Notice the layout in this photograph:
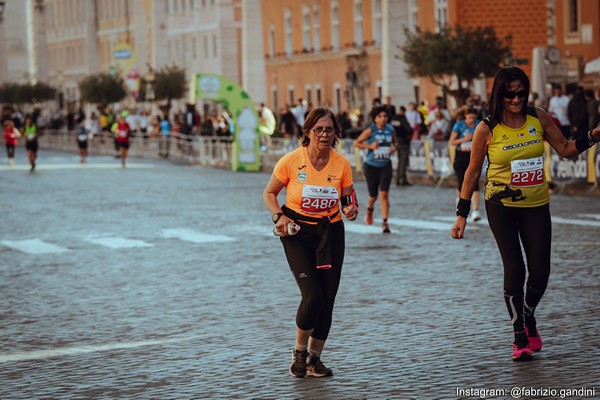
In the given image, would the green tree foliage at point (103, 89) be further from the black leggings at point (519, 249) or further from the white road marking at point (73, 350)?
the black leggings at point (519, 249)

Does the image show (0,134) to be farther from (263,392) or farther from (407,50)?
(263,392)

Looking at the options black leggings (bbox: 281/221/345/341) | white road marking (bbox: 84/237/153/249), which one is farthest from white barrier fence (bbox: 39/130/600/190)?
black leggings (bbox: 281/221/345/341)

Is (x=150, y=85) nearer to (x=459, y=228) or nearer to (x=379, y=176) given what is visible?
(x=379, y=176)

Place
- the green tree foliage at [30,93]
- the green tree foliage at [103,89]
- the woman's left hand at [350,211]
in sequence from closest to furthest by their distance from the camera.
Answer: the woman's left hand at [350,211] < the green tree foliage at [103,89] < the green tree foliage at [30,93]

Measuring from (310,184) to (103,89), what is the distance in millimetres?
84444

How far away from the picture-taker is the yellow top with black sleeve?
9773 millimetres

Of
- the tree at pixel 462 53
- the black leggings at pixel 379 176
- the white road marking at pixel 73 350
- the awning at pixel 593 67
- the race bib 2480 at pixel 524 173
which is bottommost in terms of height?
the white road marking at pixel 73 350

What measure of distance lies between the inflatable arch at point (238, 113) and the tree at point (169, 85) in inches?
1507

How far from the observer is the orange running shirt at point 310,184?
9586 mm

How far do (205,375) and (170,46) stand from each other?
8905 cm

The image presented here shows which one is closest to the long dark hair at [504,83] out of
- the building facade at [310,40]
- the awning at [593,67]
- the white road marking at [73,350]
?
the white road marking at [73,350]

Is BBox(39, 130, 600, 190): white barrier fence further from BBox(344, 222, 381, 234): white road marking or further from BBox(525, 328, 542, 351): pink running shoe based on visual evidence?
BBox(525, 328, 542, 351): pink running shoe

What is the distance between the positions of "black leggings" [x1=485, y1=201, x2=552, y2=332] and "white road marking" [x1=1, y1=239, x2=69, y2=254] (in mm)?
10613

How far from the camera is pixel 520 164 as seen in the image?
9.79 metres
